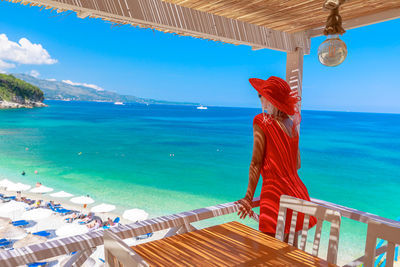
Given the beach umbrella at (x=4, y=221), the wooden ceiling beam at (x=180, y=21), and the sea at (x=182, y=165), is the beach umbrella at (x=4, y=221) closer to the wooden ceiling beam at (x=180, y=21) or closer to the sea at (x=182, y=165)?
the sea at (x=182, y=165)

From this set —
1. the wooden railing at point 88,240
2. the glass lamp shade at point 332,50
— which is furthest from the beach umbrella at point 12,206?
the glass lamp shade at point 332,50

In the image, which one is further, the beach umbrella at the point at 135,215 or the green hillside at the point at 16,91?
the green hillside at the point at 16,91

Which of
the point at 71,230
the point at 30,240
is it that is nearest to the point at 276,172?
the point at 71,230

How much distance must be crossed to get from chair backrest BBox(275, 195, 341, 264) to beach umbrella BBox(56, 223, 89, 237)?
29.0ft

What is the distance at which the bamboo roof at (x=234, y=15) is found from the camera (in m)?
1.81

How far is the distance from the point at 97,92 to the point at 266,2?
283ft

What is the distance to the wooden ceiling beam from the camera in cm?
171

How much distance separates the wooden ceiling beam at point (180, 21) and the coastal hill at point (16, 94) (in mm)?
60051

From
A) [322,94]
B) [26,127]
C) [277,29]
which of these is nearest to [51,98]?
[26,127]

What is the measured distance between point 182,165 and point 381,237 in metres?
22.9

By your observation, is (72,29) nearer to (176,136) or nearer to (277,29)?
(176,136)

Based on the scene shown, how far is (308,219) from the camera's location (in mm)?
1529

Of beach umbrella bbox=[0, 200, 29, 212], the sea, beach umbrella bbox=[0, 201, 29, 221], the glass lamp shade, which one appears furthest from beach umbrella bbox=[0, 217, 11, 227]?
the glass lamp shade

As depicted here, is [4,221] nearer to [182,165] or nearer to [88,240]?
[88,240]
